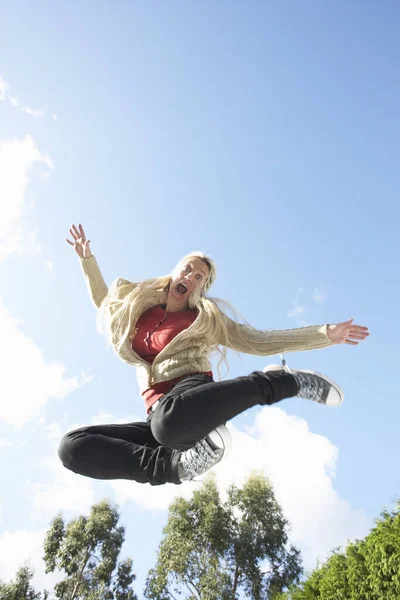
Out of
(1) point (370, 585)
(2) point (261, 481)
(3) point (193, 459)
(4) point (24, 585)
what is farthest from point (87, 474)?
(4) point (24, 585)

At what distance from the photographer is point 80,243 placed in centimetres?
406

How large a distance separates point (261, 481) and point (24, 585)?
11.9 m

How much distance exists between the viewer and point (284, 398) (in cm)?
258

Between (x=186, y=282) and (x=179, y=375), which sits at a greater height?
(x=186, y=282)

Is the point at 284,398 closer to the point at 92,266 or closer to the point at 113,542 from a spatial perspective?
the point at 92,266

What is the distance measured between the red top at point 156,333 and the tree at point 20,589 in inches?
840

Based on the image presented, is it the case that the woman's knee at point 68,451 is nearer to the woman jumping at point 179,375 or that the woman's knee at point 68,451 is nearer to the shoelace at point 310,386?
the woman jumping at point 179,375

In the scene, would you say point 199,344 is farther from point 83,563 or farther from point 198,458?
point 83,563

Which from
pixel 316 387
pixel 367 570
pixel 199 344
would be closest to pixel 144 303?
pixel 199 344

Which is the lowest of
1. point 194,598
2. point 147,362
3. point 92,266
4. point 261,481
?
point 194,598

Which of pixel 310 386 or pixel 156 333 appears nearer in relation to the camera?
pixel 310 386

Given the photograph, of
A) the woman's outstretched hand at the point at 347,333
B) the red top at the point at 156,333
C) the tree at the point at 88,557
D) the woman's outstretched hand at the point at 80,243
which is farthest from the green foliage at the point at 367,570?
the tree at the point at 88,557

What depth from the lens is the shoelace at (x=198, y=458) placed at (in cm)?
244

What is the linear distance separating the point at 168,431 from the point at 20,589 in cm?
2305
